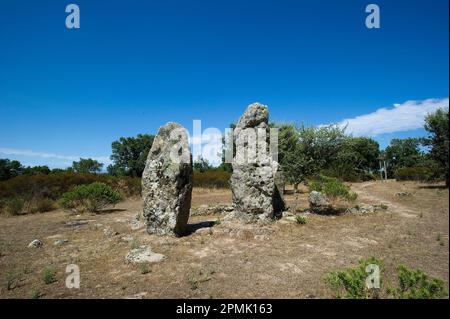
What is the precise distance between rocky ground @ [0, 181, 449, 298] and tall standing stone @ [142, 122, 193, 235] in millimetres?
564

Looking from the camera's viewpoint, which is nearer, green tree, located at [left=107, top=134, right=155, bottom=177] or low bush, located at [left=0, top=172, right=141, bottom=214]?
low bush, located at [left=0, top=172, right=141, bottom=214]

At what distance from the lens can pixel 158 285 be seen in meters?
6.23

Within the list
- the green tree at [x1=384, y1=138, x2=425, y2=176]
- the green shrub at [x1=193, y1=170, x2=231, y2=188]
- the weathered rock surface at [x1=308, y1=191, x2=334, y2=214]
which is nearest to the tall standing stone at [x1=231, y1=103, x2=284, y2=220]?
the weathered rock surface at [x1=308, y1=191, x2=334, y2=214]

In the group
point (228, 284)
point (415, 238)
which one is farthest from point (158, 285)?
point (415, 238)

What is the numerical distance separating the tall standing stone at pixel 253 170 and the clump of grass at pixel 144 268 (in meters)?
5.15

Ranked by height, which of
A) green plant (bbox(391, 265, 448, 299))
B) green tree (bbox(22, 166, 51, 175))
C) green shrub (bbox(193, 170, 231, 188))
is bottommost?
green plant (bbox(391, 265, 448, 299))

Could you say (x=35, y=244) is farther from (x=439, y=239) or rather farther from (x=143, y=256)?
(x=439, y=239)

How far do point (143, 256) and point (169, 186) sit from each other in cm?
276

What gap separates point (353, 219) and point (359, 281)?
835cm

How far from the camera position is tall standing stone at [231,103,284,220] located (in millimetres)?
11711

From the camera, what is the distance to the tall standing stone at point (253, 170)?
1171cm

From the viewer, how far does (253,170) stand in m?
12.0

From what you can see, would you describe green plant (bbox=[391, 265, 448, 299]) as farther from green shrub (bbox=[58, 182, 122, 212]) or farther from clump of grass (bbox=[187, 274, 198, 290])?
green shrub (bbox=[58, 182, 122, 212])
